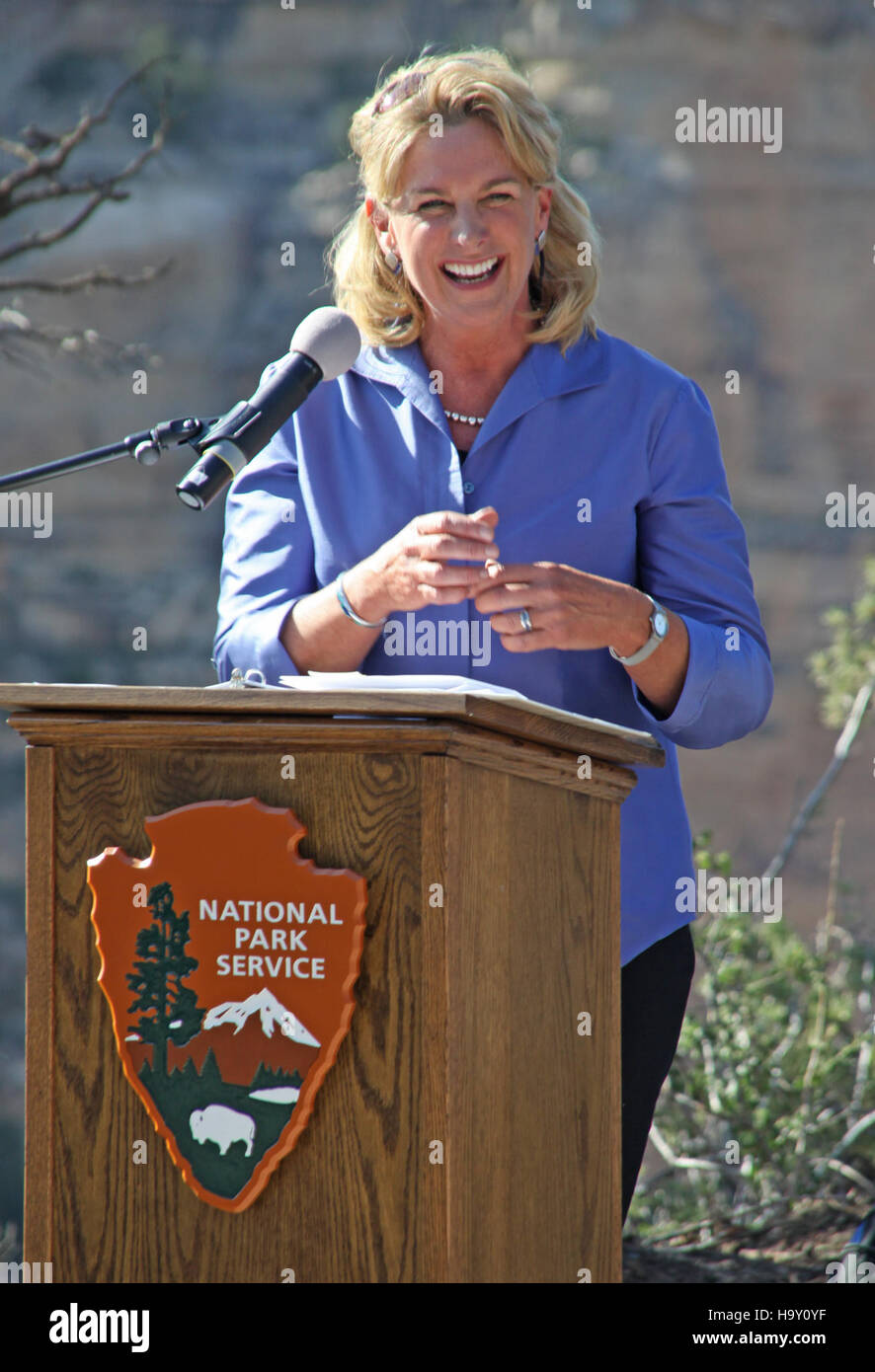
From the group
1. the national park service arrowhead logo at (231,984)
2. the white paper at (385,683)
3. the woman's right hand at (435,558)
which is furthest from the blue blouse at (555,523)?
the national park service arrowhead logo at (231,984)

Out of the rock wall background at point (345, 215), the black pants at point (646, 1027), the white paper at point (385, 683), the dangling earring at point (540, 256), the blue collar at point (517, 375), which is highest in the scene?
the rock wall background at point (345, 215)

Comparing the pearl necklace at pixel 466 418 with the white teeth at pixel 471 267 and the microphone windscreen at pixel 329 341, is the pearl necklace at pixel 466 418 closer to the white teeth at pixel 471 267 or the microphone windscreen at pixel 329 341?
the white teeth at pixel 471 267

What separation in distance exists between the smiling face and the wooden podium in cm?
63

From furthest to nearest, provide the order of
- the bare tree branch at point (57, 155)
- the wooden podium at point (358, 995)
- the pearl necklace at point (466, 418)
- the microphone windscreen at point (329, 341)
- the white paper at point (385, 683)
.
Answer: the bare tree branch at point (57, 155)
the pearl necklace at point (466, 418)
the microphone windscreen at point (329, 341)
the white paper at point (385, 683)
the wooden podium at point (358, 995)

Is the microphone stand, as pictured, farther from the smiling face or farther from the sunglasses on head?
the sunglasses on head

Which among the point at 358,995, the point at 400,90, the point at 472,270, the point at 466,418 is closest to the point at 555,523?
the point at 466,418

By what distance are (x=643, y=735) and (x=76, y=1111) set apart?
0.62 meters

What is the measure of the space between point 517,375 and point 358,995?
0.87m

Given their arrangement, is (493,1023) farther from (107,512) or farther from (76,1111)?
(107,512)

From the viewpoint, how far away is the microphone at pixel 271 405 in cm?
138

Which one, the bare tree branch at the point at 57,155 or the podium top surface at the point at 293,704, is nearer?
the podium top surface at the point at 293,704

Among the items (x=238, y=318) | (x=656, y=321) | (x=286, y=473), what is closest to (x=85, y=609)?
(x=238, y=318)

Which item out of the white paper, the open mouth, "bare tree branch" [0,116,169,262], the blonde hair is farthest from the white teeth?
"bare tree branch" [0,116,169,262]

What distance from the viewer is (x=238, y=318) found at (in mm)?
9102
